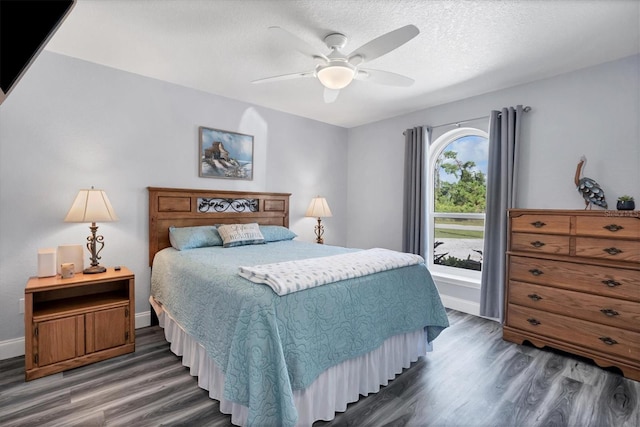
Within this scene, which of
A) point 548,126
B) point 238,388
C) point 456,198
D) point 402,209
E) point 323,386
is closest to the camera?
point 238,388

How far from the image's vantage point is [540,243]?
2742 millimetres

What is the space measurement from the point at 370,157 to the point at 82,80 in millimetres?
3624

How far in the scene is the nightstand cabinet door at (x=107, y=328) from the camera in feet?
7.89

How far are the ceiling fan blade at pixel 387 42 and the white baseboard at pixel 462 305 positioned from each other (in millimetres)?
3015

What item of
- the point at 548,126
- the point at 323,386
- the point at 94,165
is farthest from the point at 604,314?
the point at 94,165

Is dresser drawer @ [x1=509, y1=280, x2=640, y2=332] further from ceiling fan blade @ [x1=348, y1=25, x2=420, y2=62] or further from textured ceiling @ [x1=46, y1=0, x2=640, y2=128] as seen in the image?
ceiling fan blade @ [x1=348, y1=25, x2=420, y2=62]

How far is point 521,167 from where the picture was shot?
3.23 meters

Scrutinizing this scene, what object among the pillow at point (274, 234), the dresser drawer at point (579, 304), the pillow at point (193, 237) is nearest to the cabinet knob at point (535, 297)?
the dresser drawer at point (579, 304)

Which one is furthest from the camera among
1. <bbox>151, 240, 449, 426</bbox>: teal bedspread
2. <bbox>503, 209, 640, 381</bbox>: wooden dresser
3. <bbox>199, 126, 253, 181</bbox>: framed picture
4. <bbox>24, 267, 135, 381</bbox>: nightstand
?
<bbox>199, 126, 253, 181</bbox>: framed picture

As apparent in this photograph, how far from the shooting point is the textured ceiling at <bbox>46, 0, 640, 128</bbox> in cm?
203

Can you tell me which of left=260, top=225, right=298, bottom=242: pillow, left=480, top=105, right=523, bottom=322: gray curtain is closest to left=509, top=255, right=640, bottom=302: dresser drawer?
left=480, top=105, right=523, bottom=322: gray curtain

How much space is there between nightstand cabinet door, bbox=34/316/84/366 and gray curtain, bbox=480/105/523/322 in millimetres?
3839

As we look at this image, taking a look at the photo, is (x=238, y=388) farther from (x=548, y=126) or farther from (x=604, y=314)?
(x=548, y=126)

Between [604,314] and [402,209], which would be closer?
[604,314]
